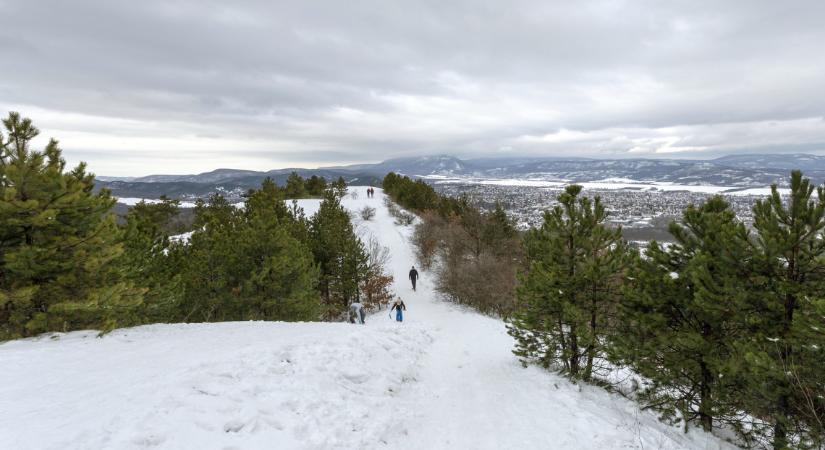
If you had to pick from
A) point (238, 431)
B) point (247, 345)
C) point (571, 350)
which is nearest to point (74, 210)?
point (247, 345)

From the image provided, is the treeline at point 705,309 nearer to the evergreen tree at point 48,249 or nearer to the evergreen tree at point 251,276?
the evergreen tree at point 251,276

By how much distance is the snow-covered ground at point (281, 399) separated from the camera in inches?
240

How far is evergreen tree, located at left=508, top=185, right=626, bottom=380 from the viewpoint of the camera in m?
10.8

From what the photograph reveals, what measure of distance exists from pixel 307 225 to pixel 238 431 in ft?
76.2

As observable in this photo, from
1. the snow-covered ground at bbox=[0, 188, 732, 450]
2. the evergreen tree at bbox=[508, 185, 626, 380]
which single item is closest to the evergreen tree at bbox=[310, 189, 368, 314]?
the snow-covered ground at bbox=[0, 188, 732, 450]

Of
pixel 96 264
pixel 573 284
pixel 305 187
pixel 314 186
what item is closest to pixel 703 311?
pixel 573 284

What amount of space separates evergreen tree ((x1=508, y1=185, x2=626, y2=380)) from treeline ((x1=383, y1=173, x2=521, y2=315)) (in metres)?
10.9

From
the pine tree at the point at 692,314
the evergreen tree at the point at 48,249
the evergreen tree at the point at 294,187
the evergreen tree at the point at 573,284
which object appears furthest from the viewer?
the evergreen tree at the point at 294,187

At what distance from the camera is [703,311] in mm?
8977

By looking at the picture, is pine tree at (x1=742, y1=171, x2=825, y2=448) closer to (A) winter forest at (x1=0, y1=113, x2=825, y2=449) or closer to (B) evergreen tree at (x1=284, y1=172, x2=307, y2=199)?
(A) winter forest at (x1=0, y1=113, x2=825, y2=449)

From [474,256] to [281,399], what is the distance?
26.1 meters

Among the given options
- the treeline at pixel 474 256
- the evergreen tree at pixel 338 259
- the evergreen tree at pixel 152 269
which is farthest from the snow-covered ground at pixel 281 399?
the evergreen tree at pixel 338 259

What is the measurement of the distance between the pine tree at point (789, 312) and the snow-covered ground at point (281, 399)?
196cm

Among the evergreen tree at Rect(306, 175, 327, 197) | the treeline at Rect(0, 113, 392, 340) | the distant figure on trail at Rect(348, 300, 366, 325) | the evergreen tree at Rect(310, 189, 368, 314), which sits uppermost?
the evergreen tree at Rect(306, 175, 327, 197)
